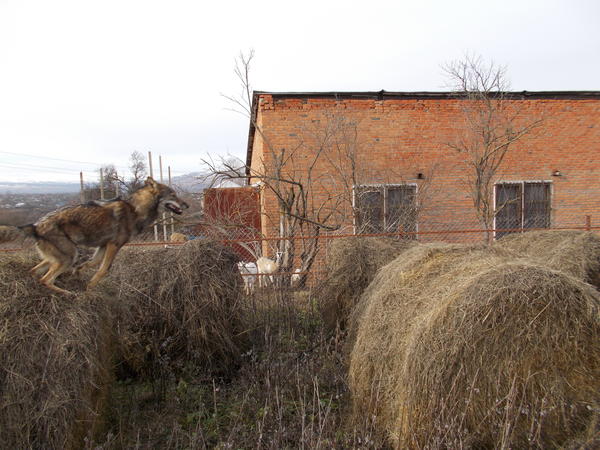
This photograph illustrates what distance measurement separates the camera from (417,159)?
13047 mm

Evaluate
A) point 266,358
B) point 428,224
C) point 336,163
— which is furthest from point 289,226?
point 266,358

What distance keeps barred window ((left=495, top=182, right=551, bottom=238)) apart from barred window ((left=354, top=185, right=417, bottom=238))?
2978 mm

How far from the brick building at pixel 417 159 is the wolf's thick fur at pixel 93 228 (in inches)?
289

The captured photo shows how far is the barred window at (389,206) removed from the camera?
40.3 feet

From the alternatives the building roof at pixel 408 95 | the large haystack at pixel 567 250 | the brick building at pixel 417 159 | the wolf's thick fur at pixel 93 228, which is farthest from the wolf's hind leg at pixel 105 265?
the building roof at pixel 408 95

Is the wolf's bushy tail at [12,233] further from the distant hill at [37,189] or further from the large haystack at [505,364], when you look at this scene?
the distant hill at [37,189]

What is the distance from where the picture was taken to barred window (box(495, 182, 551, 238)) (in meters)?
13.6

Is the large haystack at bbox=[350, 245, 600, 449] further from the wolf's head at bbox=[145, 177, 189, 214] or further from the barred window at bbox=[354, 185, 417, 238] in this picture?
the barred window at bbox=[354, 185, 417, 238]

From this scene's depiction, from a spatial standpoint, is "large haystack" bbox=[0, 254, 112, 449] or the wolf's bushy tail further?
the wolf's bushy tail

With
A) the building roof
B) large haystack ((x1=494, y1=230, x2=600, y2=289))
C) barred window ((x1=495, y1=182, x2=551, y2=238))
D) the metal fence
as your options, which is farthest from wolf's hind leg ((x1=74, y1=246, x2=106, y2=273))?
barred window ((x1=495, y1=182, x2=551, y2=238))

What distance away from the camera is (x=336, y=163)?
1261 centimetres

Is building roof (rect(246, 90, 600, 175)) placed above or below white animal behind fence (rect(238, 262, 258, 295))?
above

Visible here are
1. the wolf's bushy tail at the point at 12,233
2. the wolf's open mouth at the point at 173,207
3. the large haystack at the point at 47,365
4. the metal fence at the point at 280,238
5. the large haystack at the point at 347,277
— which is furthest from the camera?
the metal fence at the point at 280,238

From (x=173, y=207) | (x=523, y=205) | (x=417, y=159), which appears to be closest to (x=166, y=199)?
(x=173, y=207)
